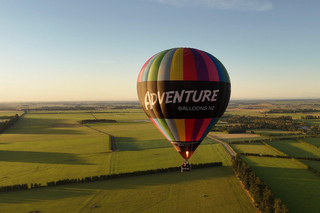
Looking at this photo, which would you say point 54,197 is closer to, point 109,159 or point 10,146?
point 109,159

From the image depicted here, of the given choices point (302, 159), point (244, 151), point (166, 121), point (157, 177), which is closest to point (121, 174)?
point (157, 177)

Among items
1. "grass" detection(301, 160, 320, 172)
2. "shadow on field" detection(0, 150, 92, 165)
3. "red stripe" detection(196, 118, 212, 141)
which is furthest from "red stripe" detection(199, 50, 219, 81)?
"shadow on field" detection(0, 150, 92, 165)

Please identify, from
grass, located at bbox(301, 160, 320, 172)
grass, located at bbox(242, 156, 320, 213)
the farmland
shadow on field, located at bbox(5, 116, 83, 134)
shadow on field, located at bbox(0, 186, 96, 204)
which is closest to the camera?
grass, located at bbox(242, 156, 320, 213)

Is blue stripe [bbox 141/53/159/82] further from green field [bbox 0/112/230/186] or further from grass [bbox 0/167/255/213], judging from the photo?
green field [bbox 0/112/230/186]

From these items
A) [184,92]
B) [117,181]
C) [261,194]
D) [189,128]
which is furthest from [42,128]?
[184,92]

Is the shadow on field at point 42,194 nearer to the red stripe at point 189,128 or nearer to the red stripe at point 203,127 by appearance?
the red stripe at point 189,128

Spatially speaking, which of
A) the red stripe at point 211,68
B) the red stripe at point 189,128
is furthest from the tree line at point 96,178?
the red stripe at point 211,68
